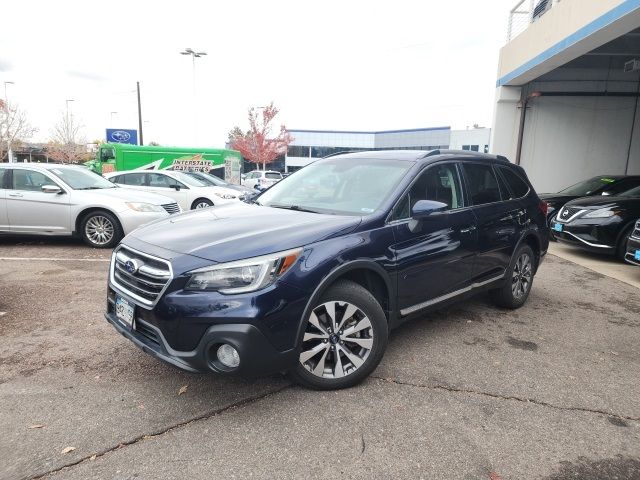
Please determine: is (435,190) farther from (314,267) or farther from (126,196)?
(126,196)

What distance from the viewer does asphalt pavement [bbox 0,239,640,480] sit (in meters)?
2.46

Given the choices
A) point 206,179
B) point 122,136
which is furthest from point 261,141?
point 206,179

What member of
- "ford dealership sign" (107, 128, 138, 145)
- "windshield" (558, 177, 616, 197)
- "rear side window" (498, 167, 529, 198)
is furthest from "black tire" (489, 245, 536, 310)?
"ford dealership sign" (107, 128, 138, 145)

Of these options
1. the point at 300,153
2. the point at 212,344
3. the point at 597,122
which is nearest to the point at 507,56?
the point at 597,122

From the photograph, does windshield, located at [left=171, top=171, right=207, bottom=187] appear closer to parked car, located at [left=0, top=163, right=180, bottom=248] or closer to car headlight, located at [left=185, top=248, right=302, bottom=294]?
parked car, located at [left=0, top=163, right=180, bottom=248]

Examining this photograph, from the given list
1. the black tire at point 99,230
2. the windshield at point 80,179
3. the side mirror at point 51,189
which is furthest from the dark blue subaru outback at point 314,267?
the windshield at point 80,179

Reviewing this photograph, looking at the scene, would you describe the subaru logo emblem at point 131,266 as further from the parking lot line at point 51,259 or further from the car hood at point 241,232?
the parking lot line at point 51,259

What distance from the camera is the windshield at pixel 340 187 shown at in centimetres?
365

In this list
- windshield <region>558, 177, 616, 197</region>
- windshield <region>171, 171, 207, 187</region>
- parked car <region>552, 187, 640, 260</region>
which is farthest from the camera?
windshield <region>171, 171, 207, 187</region>

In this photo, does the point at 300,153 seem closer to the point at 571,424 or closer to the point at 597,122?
the point at 597,122

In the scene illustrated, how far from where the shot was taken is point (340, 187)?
3951mm

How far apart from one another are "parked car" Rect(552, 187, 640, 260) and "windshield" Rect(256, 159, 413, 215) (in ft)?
20.4

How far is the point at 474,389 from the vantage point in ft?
10.8

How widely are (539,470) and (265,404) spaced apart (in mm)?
1659
